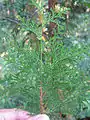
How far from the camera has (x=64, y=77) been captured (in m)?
0.90

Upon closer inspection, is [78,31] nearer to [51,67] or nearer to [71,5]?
[71,5]

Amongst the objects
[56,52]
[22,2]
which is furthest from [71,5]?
[56,52]

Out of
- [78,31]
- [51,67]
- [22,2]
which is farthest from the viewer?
[78,31]

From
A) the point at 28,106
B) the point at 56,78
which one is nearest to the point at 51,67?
the point at 56,78

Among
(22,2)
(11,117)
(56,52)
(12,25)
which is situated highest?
(22,2)

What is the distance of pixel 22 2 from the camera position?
166 centimetres

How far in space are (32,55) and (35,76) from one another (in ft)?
0.21

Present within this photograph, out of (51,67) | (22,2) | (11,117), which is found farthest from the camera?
(22,2)

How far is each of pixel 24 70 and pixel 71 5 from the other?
2.86ft

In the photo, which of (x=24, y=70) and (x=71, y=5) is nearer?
(x=24, y=70)

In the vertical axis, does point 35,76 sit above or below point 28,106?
above

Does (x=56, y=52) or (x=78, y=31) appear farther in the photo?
(x=78, y=31)

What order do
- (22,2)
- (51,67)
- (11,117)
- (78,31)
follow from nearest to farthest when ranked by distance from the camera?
(51,67) → (11,117) → (22,2) → (78,31)

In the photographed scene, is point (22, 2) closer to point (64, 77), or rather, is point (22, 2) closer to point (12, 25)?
point (12, 25)
